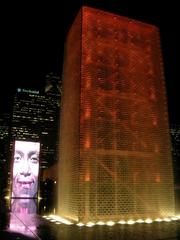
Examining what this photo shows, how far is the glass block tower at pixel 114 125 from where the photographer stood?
19.0ft

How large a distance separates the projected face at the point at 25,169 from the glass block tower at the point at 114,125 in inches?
400

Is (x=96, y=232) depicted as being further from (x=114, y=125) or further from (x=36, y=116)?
(x=36, y=116)

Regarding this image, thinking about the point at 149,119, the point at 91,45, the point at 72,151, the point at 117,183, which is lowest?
the point at 117,183

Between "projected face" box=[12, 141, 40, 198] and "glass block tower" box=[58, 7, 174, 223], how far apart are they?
1016cm

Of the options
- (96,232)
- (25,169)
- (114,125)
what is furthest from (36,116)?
(96,232)

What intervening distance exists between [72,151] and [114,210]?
1.58 meters

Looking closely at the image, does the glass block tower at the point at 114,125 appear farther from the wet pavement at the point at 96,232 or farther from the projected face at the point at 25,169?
the projected face at the point at 25,169

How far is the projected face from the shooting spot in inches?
660

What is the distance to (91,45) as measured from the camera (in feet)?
21.5

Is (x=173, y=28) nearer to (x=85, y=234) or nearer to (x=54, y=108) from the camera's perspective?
(x=85, y=234)

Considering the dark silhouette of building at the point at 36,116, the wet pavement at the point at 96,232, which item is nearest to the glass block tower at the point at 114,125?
the wet pavement at the point at 96,232

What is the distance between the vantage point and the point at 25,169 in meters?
16.9

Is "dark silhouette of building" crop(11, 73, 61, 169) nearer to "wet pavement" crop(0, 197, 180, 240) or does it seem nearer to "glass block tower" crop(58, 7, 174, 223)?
"glass block tower" crop(58, 7, 174, 223)

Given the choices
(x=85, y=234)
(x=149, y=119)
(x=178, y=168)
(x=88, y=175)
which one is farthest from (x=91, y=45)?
(x=178, y=168)
